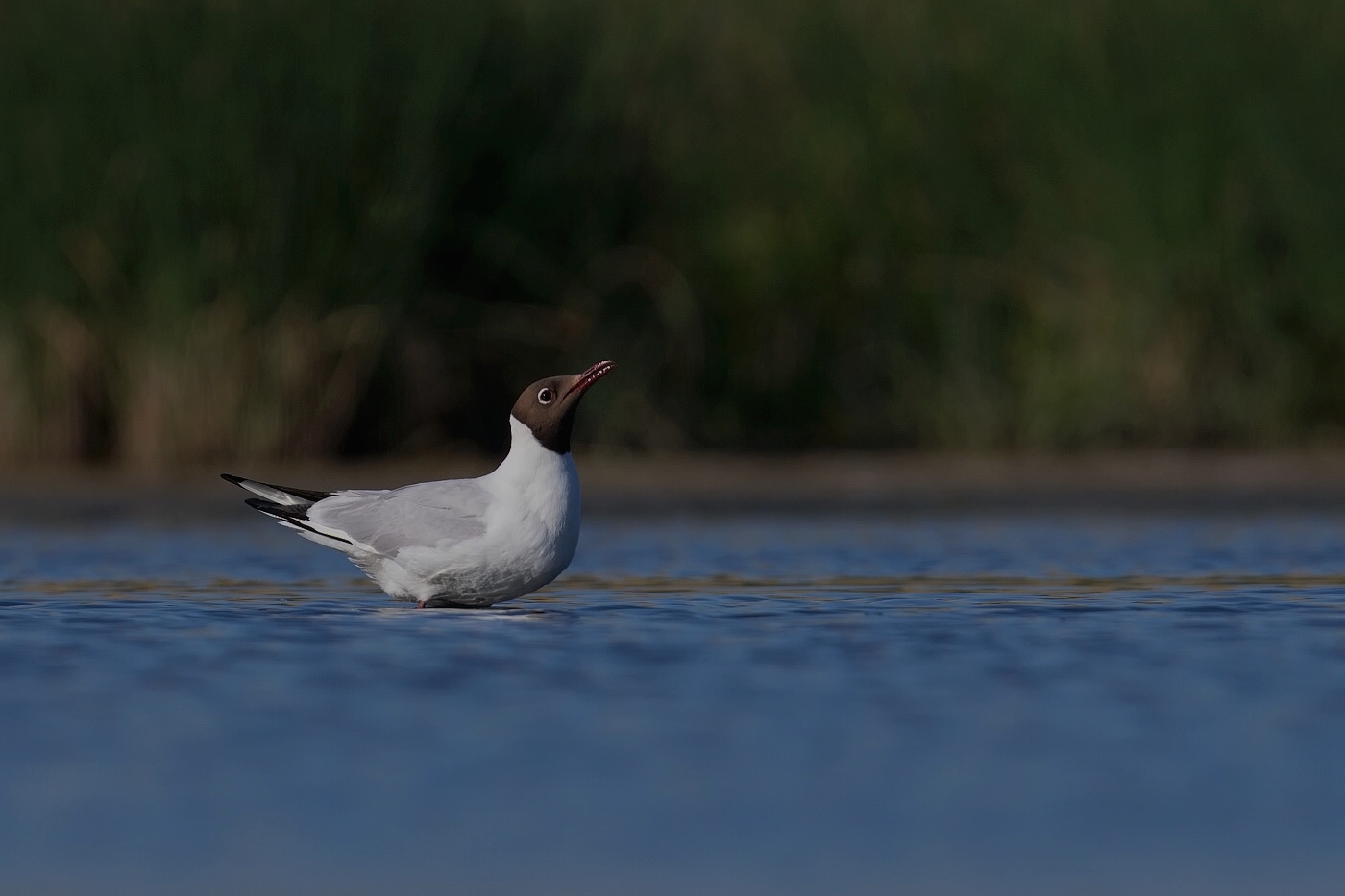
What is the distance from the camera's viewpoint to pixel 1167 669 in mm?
6867

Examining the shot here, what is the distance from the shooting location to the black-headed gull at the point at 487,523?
8.02 metres

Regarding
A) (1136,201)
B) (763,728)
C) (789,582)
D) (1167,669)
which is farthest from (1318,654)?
(1136,201)

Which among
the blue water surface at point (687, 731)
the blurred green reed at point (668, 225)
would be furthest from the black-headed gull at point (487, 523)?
the blurred green reed at point (668, 225)

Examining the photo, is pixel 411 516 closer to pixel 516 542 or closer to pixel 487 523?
pixel 487 523

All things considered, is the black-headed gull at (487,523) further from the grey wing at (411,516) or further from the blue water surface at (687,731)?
the blue water surface at (687,731)

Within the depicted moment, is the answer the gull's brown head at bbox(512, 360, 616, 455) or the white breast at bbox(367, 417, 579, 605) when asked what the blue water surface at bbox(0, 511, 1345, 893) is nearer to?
the white breast at bbox(367, 417, 579, 605)

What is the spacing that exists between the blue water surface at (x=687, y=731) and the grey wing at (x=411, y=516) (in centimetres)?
29

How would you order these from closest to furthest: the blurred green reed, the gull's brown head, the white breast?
1. the white breast
2. the gull's brown head
3. the blurred green reed

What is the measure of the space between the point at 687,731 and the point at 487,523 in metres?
2.32

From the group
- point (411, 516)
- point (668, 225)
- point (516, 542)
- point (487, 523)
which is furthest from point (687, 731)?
point (668, 225)

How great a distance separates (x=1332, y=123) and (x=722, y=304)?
12.2 feet

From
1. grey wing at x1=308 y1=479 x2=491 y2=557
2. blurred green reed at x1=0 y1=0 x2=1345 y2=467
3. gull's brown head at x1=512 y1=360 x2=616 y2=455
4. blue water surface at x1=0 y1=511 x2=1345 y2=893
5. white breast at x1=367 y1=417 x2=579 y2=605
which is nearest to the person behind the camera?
blue water surface at x1=0 y1=511 x2=1345 y2=893

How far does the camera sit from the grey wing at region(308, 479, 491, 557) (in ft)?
26.7

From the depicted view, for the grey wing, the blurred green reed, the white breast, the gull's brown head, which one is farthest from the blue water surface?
the blurred green reed
